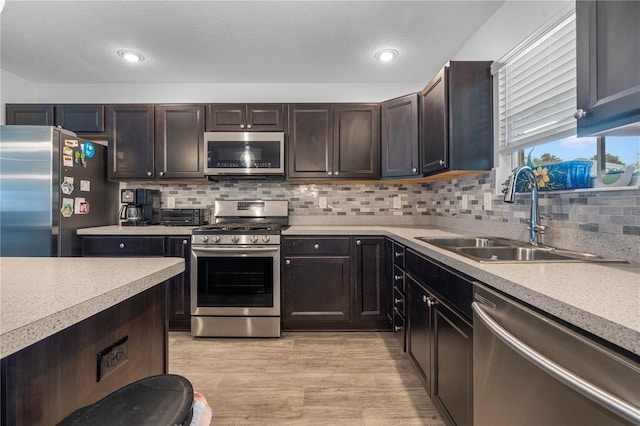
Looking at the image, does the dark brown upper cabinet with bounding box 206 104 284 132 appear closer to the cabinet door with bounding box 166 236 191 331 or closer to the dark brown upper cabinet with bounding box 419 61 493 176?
the cabinet door with bounding box 166 236 191 331

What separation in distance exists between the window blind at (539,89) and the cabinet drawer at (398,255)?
0.94 meters

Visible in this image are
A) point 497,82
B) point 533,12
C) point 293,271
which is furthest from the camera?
point 293,271

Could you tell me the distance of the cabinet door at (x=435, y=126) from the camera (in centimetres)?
204

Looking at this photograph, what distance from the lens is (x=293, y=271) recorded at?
2.51 m

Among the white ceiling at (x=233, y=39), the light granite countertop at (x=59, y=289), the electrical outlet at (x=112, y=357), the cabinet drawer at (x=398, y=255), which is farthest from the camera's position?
the cabinet drawer at (x=398, y=255)

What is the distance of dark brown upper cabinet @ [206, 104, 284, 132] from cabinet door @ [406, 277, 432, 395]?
1876 mm

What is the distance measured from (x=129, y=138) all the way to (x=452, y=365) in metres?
3.17

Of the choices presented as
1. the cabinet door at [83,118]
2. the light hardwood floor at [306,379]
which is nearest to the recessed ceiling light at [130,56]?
the cabinet door at [83,118]

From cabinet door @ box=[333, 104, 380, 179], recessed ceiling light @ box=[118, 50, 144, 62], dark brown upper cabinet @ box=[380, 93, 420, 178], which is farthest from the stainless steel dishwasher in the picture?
recessed ceiling light @ box=[118, 50, 144, 62]

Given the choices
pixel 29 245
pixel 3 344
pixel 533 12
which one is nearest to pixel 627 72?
pixel 533 12

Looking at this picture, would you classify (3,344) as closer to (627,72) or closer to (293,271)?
(627,72)

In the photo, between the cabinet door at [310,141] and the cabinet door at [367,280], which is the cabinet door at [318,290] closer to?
the cabinet door at [367,280]

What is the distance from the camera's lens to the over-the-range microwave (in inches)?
108

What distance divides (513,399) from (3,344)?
114 centimetres
